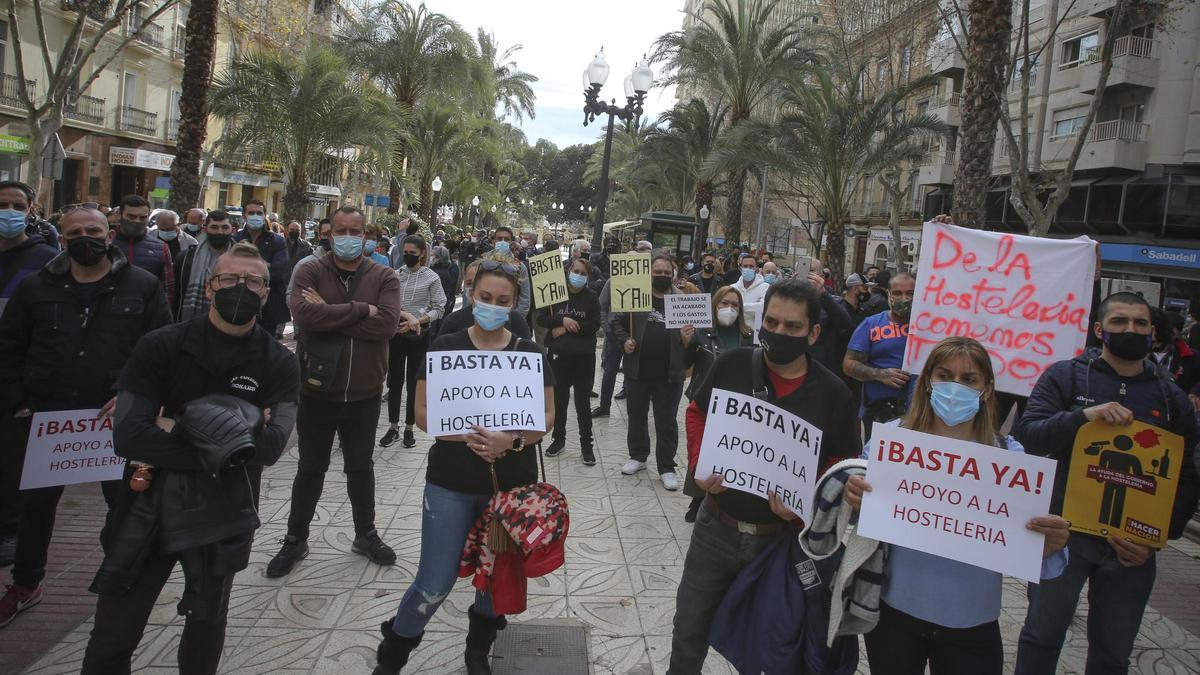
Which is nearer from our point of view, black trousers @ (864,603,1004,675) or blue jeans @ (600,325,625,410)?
black trousers @ (864,603,1004,675)

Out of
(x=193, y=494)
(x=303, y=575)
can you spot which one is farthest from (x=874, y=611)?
(x=303, y=575)

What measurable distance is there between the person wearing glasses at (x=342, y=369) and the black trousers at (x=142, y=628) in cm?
168

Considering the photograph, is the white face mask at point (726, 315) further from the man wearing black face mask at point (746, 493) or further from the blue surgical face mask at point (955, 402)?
the blue surgical face mask at point (955, 402)

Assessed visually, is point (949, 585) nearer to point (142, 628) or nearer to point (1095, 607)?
point (1095, 607)

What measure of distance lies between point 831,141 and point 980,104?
33.1ft

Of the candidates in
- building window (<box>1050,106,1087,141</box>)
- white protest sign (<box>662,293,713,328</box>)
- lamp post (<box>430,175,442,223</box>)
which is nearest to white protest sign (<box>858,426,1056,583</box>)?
white protest sign (<box>662,293,713,328</box>)

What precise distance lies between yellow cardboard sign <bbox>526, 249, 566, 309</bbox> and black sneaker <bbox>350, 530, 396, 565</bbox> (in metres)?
3.09

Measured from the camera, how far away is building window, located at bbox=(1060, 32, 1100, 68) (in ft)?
89.5

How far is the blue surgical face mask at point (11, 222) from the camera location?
4.52 metres

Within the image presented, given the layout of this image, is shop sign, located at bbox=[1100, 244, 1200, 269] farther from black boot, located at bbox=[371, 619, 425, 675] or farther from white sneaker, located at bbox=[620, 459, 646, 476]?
black boot, located at bbox=[371, 619, 425, 675]

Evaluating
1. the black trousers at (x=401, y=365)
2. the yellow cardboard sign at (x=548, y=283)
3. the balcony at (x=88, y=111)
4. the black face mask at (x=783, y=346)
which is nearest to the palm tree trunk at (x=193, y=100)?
the black trousers at (x=401, y=365)

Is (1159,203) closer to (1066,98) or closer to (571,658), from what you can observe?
(1066,98)

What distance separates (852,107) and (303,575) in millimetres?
18623

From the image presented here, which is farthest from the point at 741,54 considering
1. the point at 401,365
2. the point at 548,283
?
the point at 401,365
